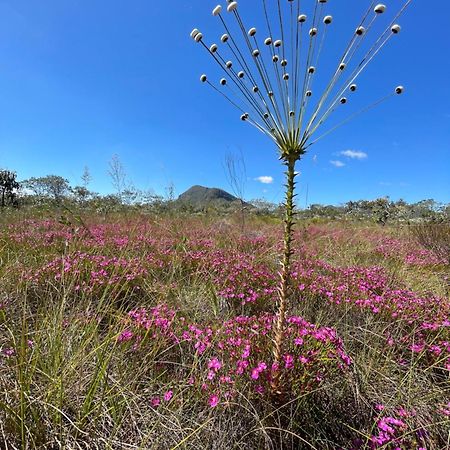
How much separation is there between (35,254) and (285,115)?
482 centimetres

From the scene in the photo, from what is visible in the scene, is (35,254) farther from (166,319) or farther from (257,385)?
(257,385)

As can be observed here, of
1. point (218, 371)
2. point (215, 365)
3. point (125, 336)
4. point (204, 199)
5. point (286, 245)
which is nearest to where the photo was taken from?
point (286, 245)

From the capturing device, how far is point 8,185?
696 inches

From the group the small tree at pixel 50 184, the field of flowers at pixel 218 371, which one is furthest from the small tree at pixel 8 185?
the field of flowers at pixel 218 371

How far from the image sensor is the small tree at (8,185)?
1670 centimetres

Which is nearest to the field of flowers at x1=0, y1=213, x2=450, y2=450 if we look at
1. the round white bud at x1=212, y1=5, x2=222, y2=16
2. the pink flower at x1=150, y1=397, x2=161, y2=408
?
the pink flower at x1=150, y1=397, x2=161, y2=408

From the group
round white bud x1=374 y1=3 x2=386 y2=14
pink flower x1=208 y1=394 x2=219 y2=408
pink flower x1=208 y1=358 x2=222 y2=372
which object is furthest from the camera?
pink flower x1=208 y1=358 x2=222 y2=372

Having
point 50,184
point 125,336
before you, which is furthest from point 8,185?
point 125,336

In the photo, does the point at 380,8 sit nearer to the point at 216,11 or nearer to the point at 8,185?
the point at 216,11

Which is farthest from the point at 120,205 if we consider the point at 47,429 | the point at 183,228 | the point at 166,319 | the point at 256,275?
the point at 47,429

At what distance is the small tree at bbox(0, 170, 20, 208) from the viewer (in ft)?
54.8

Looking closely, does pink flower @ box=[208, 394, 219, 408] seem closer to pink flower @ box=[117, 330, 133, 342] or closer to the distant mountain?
pink flower @ box=[117, 330, 133, 342]

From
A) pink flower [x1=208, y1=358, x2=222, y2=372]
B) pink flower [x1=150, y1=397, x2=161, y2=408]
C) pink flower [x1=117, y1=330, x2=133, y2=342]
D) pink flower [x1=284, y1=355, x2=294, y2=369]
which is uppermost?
pink flower [x1=284, y1=355, x2=294, y2=369]

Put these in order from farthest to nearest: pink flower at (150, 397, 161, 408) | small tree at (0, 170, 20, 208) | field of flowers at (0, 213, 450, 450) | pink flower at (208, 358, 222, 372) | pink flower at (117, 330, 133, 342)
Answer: small tree at (0, 170, 20, 208) → pink flower at (117, 330, 133, 342) → pink flower at (208, 358, 222, 372) → pink flower at (150, 397, 161, 408) → field of flowers at (0, 213, 450, 450)
